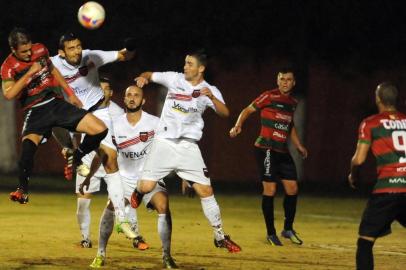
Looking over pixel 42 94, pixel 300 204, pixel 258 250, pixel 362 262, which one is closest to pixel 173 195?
pixel 300 204

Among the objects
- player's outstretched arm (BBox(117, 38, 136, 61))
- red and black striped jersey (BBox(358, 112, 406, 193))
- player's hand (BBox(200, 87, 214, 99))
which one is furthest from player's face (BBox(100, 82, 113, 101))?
red and black striped jersey (BBox(358, 112, 406, 193))

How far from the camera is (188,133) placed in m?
13.4

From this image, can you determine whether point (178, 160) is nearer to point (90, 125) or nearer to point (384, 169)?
point (90, 125)

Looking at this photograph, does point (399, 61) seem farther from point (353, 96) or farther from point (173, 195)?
point (173, 195)

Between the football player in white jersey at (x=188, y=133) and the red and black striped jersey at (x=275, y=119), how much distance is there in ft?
9.03

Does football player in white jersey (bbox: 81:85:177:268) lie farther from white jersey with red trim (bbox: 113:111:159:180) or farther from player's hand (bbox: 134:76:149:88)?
player's hand (bbox: 134:76:149:88)

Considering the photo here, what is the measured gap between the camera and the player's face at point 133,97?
1362cm

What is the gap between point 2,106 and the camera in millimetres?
36281

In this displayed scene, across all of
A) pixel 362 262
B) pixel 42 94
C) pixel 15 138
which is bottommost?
pixel 15 138

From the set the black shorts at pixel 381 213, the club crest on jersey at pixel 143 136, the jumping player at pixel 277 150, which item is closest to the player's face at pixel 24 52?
the club crest on jersey at pixel 143 136

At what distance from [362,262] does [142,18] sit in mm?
20219

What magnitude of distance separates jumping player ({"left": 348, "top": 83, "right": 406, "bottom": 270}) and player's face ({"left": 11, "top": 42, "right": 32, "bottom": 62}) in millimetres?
4411

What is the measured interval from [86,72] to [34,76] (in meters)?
1.38

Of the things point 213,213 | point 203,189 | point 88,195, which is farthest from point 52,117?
point 213,213
